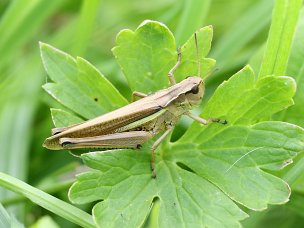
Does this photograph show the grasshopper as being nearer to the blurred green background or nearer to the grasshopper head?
the grasshopper head

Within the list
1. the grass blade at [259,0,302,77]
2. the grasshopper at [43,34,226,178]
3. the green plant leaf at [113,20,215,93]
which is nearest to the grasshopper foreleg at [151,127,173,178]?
the grasshopper at [43,34,226,178]

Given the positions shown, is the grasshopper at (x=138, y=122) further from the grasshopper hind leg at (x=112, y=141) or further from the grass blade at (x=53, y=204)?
the grass blade at (x=53, y=204)

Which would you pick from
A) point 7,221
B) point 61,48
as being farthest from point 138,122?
point 61,48

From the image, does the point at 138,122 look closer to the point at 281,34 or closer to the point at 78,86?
the point at 78,86

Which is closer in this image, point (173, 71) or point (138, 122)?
point (173, 71)

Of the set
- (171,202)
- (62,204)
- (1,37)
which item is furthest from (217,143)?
(1,37)
